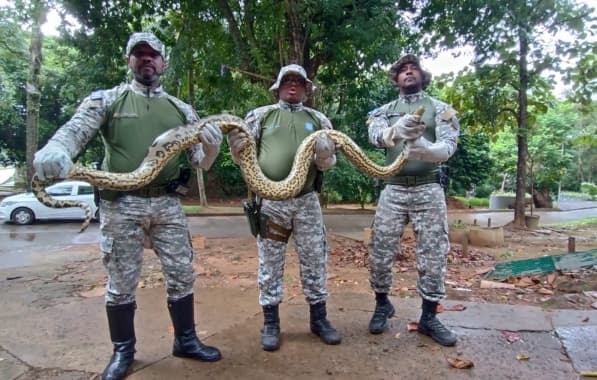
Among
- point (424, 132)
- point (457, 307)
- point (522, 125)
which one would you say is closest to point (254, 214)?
point (424, 132)

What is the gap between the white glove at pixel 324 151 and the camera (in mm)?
2844

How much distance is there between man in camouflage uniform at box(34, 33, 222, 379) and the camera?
2518 millimetres

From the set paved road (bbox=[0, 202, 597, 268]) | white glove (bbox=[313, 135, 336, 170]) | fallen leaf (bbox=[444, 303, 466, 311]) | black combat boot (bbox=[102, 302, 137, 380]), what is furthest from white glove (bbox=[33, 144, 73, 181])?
paved road (bbox=[0, 202, 597, 268])

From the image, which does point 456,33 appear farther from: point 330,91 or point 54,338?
point 54,338

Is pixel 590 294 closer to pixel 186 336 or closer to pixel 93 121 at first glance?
pixel 186 336

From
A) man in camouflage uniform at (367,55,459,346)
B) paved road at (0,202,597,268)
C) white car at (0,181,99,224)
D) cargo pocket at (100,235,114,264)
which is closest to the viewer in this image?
cargo pocket at (100,235,114,264)

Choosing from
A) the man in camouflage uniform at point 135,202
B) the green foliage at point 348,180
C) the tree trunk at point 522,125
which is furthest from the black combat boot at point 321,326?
the green foliage at point 348,180

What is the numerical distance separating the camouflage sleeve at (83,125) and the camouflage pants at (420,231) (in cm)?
201

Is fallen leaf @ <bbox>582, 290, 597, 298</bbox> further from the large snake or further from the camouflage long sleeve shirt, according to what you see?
the camouflage long sleeve shirt

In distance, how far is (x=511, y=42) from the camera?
7.91 meters

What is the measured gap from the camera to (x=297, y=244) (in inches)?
119

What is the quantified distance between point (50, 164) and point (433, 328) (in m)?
2.62

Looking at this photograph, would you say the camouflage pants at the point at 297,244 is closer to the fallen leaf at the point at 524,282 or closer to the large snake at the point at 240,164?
the large snake at the point at 240,164

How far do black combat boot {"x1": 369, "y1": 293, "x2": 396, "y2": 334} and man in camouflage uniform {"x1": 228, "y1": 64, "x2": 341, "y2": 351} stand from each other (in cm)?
33
